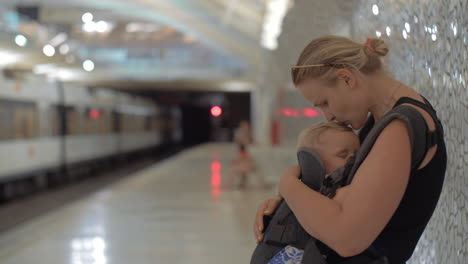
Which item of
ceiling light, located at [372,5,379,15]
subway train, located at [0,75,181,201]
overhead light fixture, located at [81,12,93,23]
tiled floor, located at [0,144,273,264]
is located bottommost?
tiled floor, located at [0,144,273,264]

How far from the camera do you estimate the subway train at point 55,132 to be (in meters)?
14.2

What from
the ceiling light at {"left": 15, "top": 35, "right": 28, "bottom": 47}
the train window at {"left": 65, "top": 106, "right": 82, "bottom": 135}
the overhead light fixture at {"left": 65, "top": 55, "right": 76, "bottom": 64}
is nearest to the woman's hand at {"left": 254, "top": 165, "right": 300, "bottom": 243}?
the ceiling light at {"left": 15, "top": 35, "right": 28, "bottom": 47}

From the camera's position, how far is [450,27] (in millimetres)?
2232

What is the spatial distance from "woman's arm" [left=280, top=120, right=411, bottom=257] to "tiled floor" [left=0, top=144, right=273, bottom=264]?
183 inches

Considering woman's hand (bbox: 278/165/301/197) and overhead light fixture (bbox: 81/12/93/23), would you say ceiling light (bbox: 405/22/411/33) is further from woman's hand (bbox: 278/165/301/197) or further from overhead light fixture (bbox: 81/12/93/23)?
overhead light fixture (bbox: 81/12/93/23)

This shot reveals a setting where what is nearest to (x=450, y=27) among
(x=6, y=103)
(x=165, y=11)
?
(x=6, y=103)

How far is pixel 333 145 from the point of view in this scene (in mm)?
1824

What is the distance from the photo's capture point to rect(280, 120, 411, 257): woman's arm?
1.54m

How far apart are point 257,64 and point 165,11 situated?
632 cm

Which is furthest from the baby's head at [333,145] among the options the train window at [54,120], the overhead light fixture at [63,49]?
the overhead light fixture at [63,49]

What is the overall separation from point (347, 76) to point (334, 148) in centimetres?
23

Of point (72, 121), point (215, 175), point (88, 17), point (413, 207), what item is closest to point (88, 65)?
point (72, 121)

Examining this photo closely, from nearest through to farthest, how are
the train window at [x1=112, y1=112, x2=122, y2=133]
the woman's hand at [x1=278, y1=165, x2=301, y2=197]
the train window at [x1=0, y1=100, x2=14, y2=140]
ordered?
the woman's hand at [x1=278, y1=165, x2=301, y2=197] → the train window at [x1=0, y1=100, x2=14, y2=140] → the train window at [x1=112, y1=112, x2=122, y2=133]

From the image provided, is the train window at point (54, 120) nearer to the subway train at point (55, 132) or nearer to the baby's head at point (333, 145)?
the subway train at point (55, 132)
